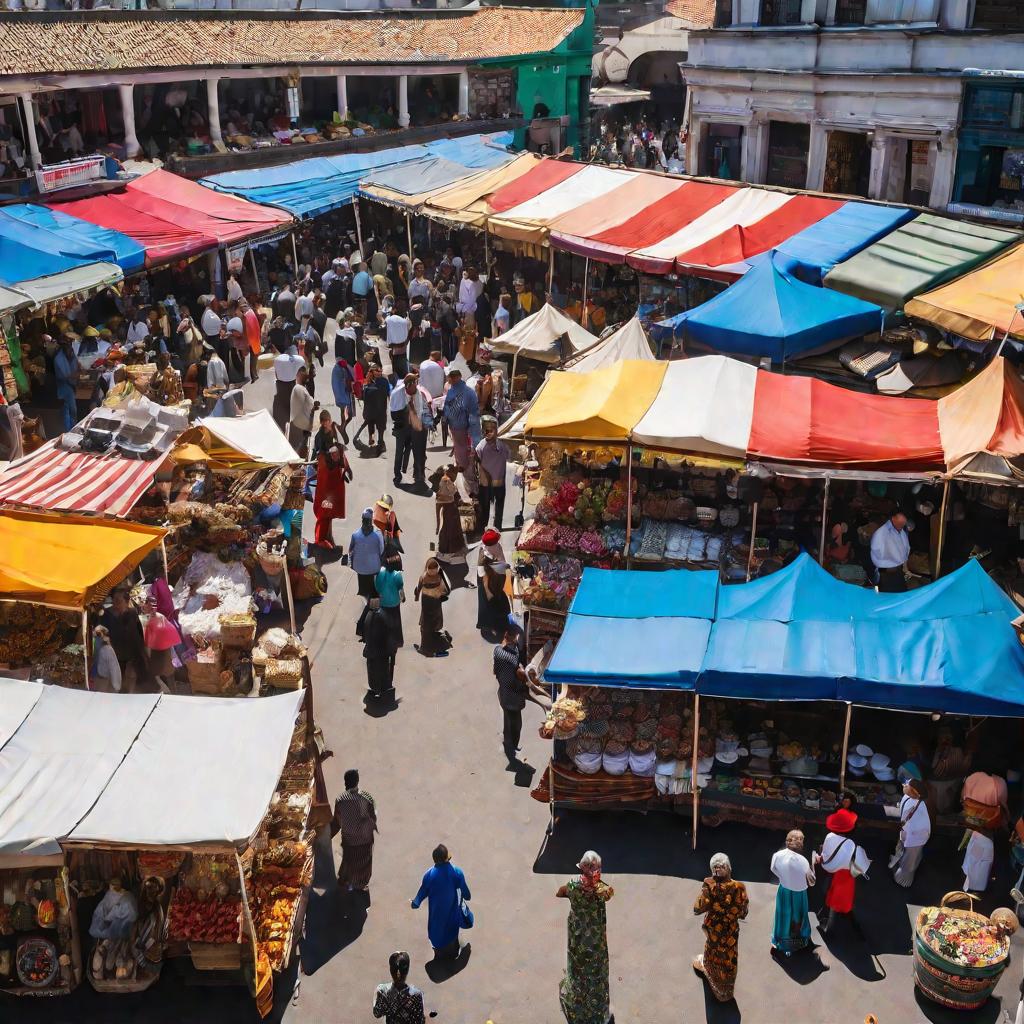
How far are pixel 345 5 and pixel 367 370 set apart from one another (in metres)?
27.0

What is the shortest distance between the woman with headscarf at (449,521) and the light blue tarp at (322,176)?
12295 mm

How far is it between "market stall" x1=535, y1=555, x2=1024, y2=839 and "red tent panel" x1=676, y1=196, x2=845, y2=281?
26.0 ft

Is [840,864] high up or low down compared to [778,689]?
down

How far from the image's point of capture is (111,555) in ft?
34.9

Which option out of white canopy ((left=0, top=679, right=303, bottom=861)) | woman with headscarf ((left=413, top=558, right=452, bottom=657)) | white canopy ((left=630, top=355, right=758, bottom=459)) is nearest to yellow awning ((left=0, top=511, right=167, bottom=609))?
white canopy ((left=0, top=679, right=303, bottom=861))

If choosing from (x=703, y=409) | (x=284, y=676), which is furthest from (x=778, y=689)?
(x=284, y=676)

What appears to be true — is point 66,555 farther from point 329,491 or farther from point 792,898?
point 792,898

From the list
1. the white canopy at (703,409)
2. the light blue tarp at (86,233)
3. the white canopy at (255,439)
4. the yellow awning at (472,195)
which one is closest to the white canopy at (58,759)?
the white canopy at (255,439)

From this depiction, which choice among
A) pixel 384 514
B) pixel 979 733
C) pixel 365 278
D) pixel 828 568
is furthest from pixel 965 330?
pixel 365 278

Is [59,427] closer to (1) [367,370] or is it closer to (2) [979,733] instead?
(1) [367,370]

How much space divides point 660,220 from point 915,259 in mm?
4825

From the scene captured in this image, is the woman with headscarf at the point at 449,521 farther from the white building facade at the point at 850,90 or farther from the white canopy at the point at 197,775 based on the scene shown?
the white building facade at the point at 850,90

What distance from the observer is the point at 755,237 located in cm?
1780

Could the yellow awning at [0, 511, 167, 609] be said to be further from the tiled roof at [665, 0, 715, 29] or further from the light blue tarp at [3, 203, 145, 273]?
the tiled roof at [665, 0, 715, 29]
